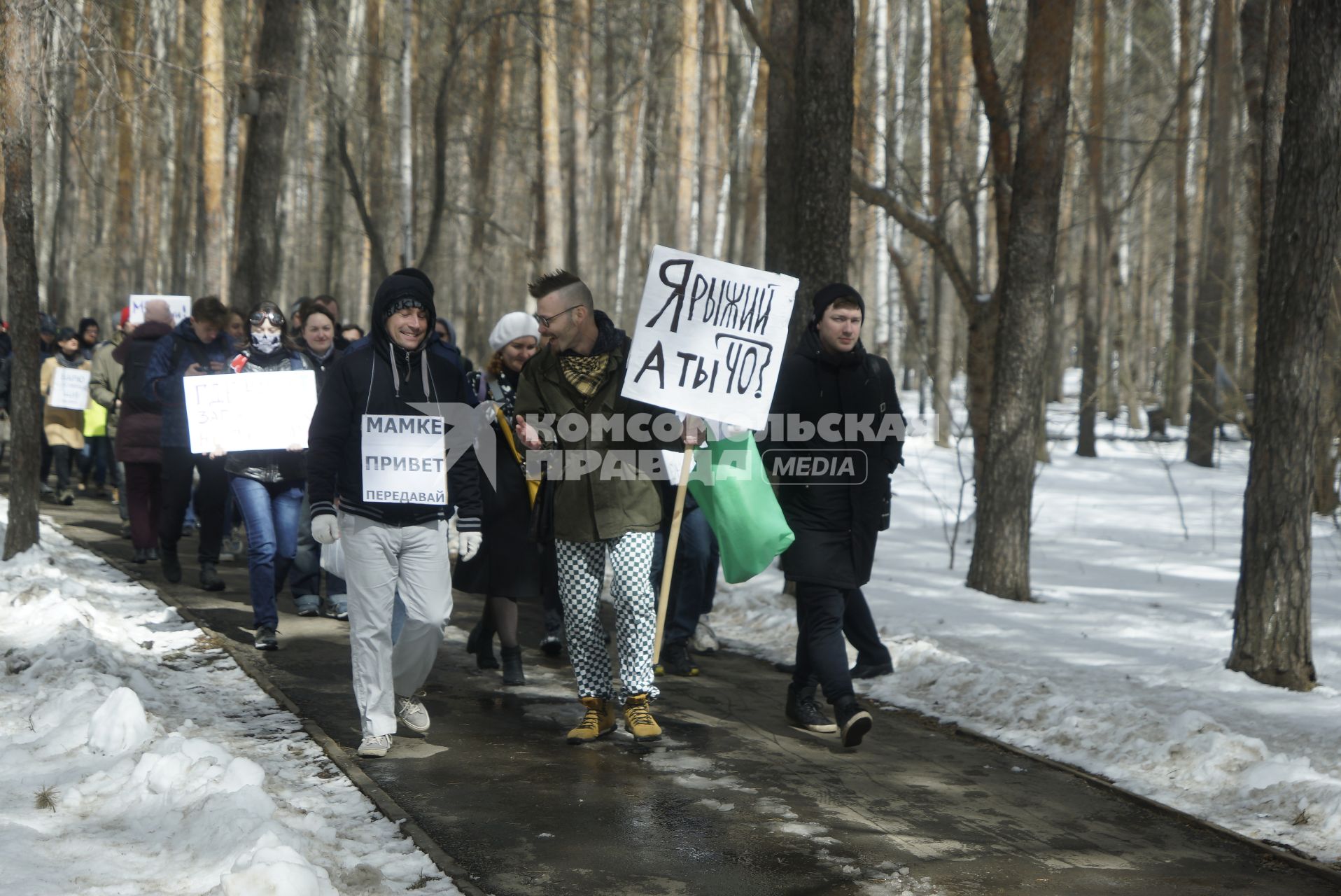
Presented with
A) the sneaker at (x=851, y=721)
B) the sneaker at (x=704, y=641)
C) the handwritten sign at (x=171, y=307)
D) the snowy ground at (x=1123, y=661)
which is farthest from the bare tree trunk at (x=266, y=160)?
the sneaker at (x=851, y=721)

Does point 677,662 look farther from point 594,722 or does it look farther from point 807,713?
point 594,722

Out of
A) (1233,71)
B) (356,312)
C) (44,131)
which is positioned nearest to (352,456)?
(44,131)

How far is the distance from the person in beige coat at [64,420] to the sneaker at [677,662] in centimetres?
999

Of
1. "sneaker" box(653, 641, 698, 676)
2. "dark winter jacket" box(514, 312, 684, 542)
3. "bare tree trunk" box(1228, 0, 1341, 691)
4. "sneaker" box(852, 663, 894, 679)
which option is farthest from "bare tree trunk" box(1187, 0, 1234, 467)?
"dark winter jacket" box(514, 312, 684, 542)

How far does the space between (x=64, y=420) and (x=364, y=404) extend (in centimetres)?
1111

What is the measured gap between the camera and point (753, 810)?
5.38 meters

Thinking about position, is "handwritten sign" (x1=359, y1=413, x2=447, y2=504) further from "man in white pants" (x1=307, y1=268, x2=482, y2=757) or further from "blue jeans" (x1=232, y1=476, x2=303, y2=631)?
"blue jeans" (x1=232, y1=476, x2=303, y2=631)

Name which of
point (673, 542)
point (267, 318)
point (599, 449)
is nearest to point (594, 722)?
point (673, 542)

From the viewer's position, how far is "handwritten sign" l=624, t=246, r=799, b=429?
21.9 ft

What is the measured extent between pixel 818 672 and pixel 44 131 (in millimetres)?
9178

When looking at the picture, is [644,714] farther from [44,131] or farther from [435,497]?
[44,131]

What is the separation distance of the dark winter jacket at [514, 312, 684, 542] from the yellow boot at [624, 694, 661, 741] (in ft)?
2.56

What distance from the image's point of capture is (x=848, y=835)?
5.08 metres

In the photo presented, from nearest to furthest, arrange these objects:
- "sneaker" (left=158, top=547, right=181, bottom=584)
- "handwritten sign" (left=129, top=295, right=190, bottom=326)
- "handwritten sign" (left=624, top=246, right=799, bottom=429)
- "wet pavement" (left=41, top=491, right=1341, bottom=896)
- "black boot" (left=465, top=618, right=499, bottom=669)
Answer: "wet pavement" (left=41, top=491, right=1341, bottom=896)
"handwritten sign" (left=624, top=246, right=799, bottom=429)
"black boot" (left=465, top=618, right=499, bottom=669)
"sneaker" (left=158, top=547, right=181, bottom=584)
"handwritten sign" (left=129, top=295, right=190, bottom=326)
